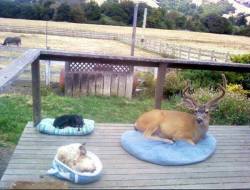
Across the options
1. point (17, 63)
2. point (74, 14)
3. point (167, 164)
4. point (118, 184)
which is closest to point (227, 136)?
point (167, 164)

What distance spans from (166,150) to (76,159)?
0.96 m

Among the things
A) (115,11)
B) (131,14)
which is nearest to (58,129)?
(131,14)

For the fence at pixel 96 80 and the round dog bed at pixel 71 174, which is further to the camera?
the fence at pixel 96 80

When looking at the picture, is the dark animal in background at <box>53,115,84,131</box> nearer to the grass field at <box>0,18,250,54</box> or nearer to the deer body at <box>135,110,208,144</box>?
the deer body at <box>135,110,208,144</box>

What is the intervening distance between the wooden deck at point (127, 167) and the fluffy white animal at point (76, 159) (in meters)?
0.13

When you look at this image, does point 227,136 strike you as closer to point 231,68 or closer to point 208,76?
point 231,68

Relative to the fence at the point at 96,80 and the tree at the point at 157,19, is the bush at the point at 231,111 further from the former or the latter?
the tree at the point at 157,19

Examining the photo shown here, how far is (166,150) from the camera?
3686 millimetres

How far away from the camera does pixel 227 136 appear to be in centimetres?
454

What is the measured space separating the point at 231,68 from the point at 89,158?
2.53 m

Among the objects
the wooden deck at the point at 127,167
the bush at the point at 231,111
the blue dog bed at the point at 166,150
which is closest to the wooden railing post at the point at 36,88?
the wooden deck at the point at 127,167

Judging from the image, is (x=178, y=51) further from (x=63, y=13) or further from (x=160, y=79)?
(x=160, y=79)

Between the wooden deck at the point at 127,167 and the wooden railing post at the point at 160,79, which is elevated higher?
the wooden railing post at the point at 160,79

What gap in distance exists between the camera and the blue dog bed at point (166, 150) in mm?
3557
